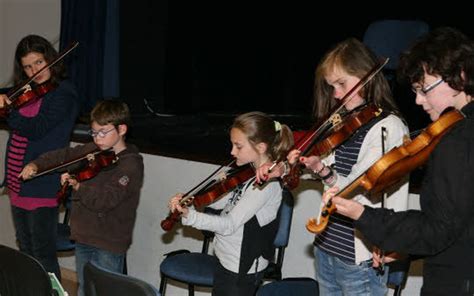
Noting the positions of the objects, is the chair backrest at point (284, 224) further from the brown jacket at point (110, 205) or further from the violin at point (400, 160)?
the violin at point (400, 160)

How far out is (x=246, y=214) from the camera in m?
3.00

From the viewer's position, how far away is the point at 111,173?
3.38m

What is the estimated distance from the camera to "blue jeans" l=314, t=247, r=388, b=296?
103 inches

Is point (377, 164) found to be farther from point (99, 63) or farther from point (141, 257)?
point (99, 63)

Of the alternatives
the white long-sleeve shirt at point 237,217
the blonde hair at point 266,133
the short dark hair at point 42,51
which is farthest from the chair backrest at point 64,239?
the blonde hair at point 266,133

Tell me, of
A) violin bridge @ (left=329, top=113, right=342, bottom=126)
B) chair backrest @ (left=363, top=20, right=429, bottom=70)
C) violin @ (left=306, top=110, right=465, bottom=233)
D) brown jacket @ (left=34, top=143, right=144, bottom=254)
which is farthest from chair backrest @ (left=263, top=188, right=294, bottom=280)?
chair backrest @ (left=363, top=20, right=429, bottom=70)

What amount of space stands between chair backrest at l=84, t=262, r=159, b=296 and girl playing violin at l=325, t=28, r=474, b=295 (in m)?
0.57

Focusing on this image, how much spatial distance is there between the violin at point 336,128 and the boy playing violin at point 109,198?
2.94ft

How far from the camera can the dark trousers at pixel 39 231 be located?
367cm

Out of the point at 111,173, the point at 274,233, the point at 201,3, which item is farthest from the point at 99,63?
the point at 274,233

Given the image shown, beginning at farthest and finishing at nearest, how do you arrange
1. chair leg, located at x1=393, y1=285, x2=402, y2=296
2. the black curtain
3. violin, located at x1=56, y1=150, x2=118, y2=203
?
the black curtain
violin, located at x1=56, y1=150, x2=118, y2=203
chair leg, located at x1=393, y1=285, x2=402, y2=296

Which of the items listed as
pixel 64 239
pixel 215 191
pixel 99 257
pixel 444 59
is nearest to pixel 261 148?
pixel 215 191

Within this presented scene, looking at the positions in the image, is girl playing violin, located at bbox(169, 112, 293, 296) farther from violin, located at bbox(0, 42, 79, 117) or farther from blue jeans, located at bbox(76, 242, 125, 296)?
violin, located at bbox(0, 42, 79, 117)

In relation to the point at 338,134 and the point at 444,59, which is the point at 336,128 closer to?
the point at 338,134
